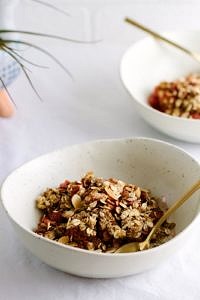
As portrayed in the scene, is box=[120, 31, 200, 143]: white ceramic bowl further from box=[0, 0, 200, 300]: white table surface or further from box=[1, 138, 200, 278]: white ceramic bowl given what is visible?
box=[1, 138, 200, 278]: white ceramic bowl

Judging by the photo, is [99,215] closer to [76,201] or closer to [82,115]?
[76,201]

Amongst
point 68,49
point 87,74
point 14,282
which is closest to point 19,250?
point 14,282

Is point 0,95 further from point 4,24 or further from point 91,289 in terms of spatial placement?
point 91,289


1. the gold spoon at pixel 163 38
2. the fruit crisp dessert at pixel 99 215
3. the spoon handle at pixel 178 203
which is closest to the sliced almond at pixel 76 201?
the fruit crisp dessert at pixel 99 215

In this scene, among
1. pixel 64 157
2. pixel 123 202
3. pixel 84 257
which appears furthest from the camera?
pixel 64 157

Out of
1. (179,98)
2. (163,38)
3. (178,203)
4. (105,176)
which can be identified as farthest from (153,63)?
(178,203)

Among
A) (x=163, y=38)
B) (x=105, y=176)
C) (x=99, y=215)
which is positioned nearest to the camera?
(x=99, y=215)

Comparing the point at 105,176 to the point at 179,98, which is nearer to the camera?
the point at 105,176
